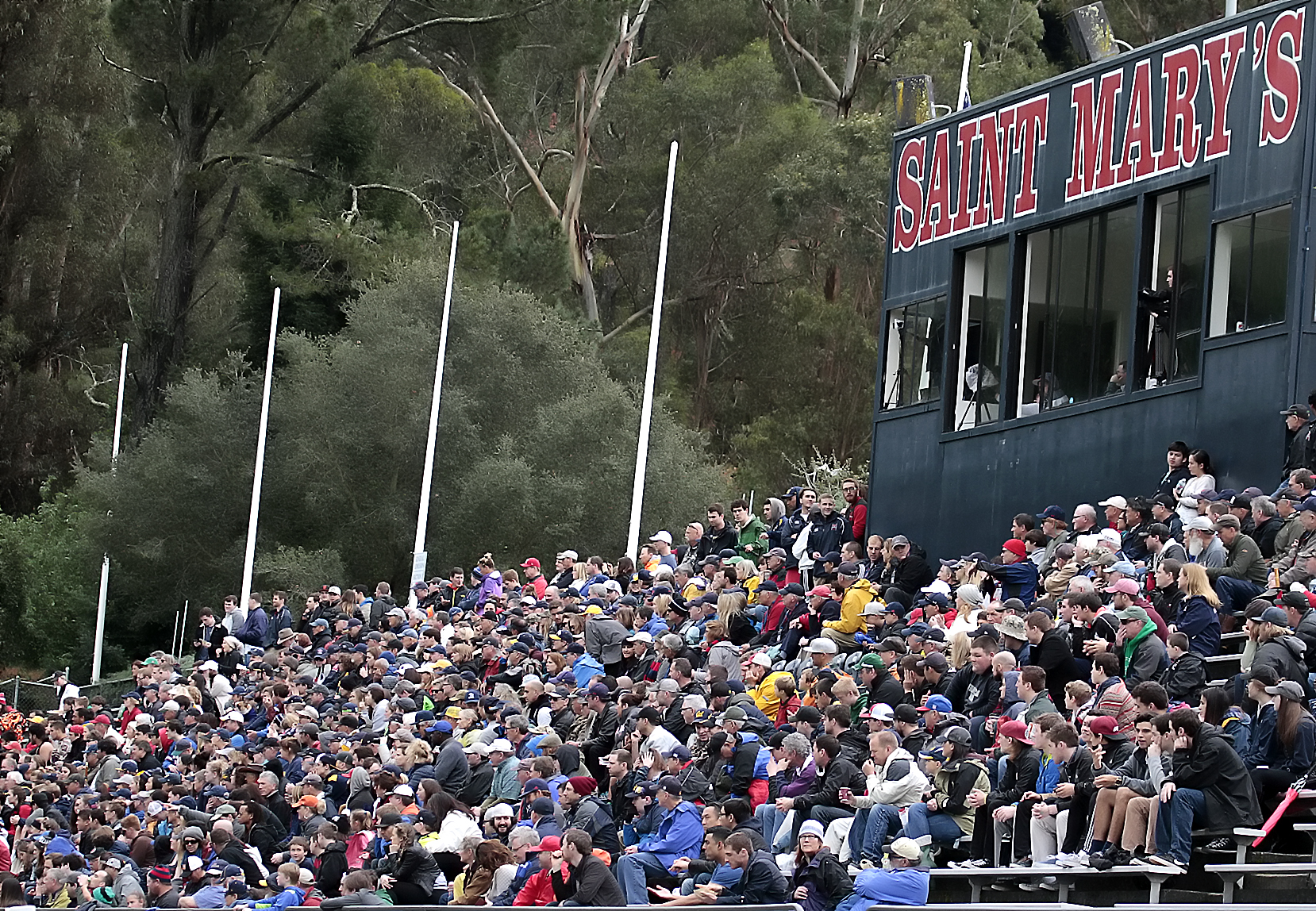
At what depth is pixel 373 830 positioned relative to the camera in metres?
16.1

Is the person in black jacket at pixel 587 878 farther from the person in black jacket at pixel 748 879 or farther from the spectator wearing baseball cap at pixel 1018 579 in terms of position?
the spectator wearing baseball cap at pixel 1018 579

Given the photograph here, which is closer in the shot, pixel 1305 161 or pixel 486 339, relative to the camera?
pixel 1305 161

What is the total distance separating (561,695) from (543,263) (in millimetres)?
37109

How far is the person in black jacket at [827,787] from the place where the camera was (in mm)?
13312

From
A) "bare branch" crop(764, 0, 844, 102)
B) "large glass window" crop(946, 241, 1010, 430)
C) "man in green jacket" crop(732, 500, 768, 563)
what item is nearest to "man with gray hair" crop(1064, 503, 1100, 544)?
"man in green jacket" crop(732, 500, 768, 563)

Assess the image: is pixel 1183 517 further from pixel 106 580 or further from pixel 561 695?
pixel 106 580

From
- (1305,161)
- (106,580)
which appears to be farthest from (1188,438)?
(106,580)

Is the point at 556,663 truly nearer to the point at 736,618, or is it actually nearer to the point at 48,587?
the point at 736,618

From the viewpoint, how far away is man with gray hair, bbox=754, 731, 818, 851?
13.7 metres

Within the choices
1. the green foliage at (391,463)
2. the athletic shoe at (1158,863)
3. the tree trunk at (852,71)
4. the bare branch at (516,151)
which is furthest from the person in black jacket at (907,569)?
the tree trunk at (852,71)

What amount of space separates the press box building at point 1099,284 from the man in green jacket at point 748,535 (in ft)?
7.47

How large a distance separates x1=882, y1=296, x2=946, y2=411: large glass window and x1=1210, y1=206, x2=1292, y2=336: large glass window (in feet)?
15.9

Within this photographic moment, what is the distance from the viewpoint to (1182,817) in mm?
11750

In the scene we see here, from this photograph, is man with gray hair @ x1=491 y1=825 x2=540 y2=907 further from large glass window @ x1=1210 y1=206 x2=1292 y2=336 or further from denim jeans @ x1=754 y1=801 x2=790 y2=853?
large glass window @ x1=1210 y1=206 x2=1292 y2=336
